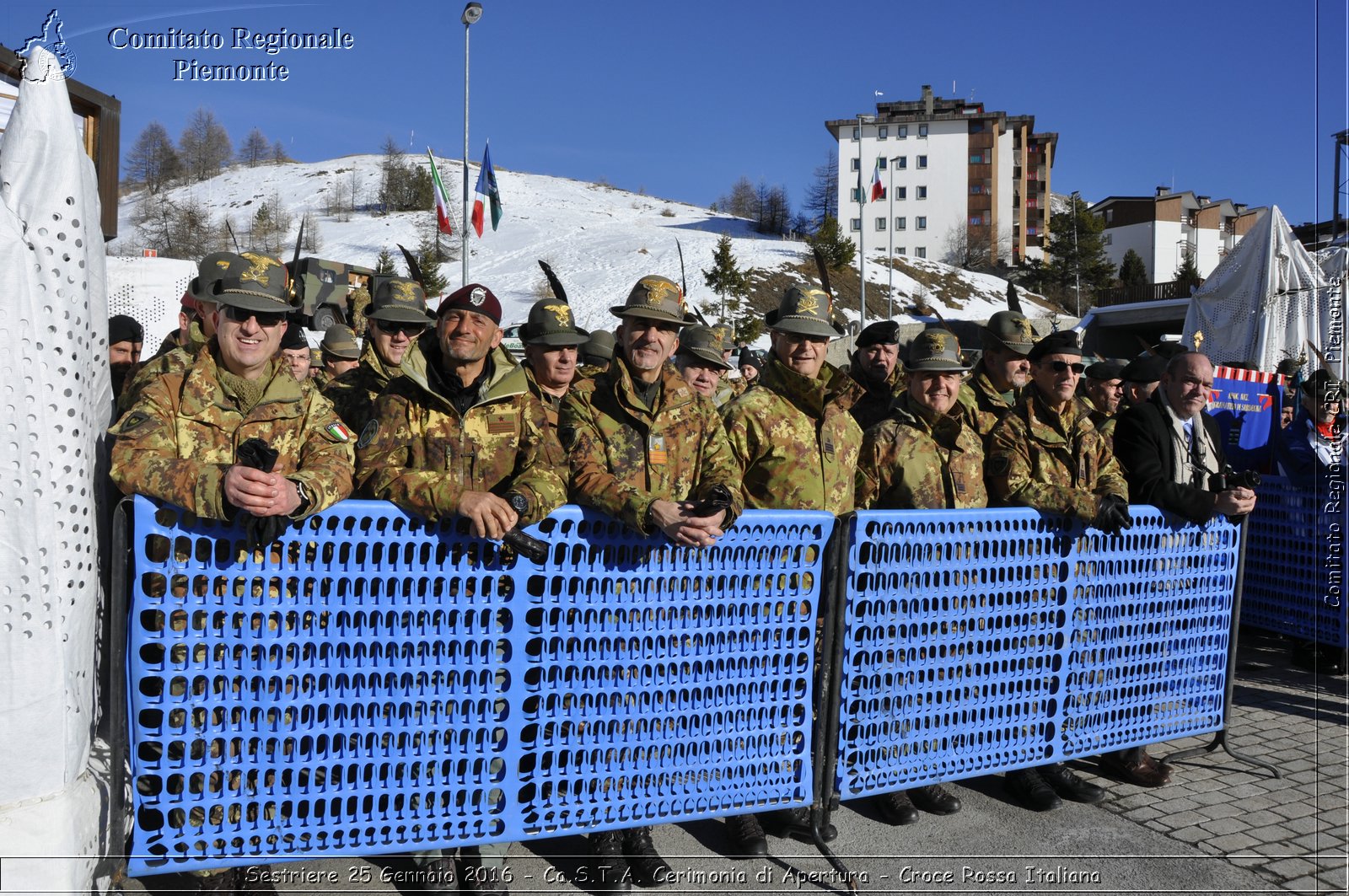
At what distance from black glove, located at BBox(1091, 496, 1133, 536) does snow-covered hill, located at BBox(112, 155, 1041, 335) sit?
4010cm

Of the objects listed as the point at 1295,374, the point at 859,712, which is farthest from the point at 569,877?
the point at 1295,374

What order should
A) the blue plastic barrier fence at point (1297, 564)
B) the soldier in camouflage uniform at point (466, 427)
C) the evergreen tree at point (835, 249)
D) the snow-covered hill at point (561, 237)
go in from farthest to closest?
the evergreen tree at point (835, 249) → the snow-covered hill at point (561, 237) → the blue plastic barrier fence at point (1297, 564) → the soldier in camouflage uniform at point (466, 427)

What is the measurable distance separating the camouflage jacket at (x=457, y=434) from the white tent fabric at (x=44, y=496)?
3.26 feet

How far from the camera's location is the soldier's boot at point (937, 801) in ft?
13.9

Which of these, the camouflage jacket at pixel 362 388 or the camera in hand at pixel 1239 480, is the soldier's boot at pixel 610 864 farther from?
the camera in hand at pixel 1239 480

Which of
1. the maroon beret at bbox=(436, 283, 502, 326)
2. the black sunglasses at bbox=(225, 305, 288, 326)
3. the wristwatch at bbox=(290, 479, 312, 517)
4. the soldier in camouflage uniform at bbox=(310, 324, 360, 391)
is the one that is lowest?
the wristwatch at bbox=(290, 479, 312, 517)

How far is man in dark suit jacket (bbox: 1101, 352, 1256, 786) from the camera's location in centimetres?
460

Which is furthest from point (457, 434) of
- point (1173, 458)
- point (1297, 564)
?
point (1297, 564)

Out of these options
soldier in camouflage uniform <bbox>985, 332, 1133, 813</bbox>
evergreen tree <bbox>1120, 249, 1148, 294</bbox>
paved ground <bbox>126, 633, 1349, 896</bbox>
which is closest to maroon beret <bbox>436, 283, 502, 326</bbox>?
paved ground <bbox>126, 633, 1349, 896</bbox>

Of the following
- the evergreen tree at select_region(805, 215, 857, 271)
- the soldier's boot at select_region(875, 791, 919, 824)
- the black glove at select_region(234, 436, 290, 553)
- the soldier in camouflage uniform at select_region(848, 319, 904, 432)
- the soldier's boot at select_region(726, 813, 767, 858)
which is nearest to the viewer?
the black glove at select_region(234, 436, 290, 553)

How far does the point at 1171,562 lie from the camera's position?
15.2 feet

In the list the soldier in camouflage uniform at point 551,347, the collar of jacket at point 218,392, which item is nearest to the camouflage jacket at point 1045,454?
the soldier in camouflage uniform at point 551,347

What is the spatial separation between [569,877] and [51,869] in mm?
1739

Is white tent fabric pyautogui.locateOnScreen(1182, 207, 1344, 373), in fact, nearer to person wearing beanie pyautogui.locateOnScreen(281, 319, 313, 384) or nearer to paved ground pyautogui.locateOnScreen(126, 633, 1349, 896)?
paved ground pyautogui.locateOnScreen(126, 633, 1349, 896)
